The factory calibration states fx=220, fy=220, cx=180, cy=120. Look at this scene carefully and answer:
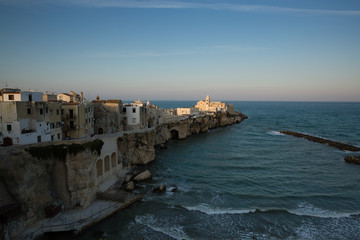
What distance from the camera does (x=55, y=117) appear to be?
2944cm

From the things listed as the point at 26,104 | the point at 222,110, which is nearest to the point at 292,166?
the point at 26,104

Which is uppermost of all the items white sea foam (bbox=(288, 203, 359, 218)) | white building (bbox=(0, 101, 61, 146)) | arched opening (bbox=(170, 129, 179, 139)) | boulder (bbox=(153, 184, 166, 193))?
white building (bbox=(0, 101, 61, 146))

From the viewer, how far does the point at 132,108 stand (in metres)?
45.4

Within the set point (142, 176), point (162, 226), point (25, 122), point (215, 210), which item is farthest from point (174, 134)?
point (25, 122)

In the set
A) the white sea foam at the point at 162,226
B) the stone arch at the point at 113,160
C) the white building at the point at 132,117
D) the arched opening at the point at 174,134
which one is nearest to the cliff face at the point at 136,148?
the stone arch at the point at 113,160

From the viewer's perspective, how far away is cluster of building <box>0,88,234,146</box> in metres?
23.9

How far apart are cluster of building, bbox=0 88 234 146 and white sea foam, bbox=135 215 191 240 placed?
15.6 m

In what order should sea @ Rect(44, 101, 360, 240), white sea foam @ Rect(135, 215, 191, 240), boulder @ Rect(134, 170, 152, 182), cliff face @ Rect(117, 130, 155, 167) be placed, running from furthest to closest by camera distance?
1. cliff face @ Rect(117, 130, 155, 167)
2. boulder @ Rect(134, 170, 152, 182)
3. sea @ Rect(44, 101, 360, 240)
4. white sea foam @ Rect(135, 215, 191, 240)

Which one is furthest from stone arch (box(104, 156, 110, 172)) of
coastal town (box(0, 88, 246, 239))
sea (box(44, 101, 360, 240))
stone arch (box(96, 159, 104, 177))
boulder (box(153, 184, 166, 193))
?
boulder (box(153, 184, 166, 193))

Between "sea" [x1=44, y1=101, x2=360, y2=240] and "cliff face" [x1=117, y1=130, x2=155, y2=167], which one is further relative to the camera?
"cliff face" [x1=117, y1=130, x2=155, y2=167]

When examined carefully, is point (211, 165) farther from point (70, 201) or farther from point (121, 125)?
point (70, 201)

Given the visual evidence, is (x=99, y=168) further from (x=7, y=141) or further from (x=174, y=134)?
(x=174, y=134)

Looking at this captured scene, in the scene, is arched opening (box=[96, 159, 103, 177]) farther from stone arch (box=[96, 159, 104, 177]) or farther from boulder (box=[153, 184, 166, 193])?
boulder (box=[153, 184, 166, 193])

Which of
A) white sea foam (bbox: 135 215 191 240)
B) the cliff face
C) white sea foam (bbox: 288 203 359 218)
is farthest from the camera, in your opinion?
the cliff face
